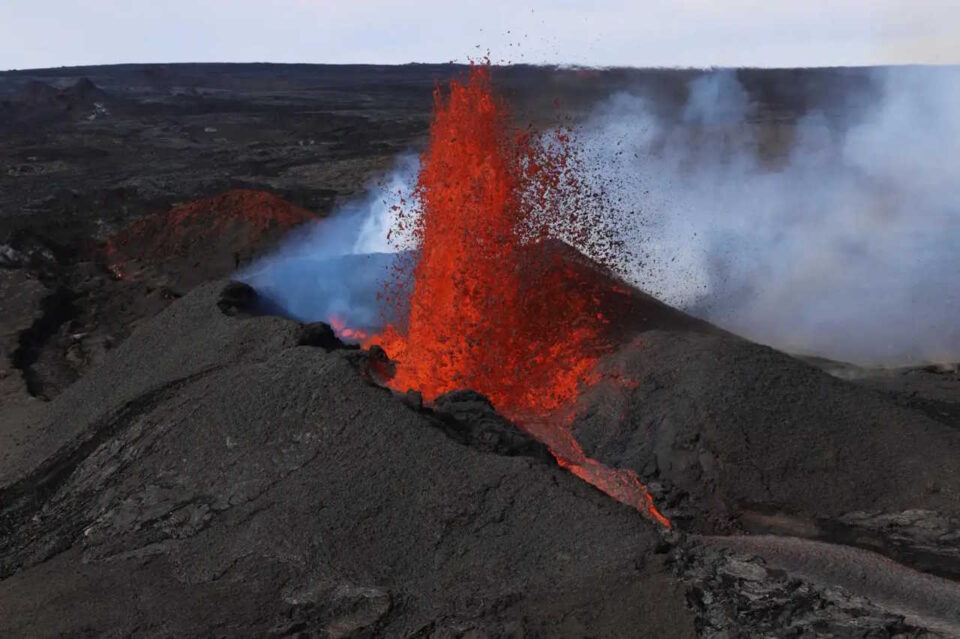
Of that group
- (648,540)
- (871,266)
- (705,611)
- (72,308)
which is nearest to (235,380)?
(648,540)

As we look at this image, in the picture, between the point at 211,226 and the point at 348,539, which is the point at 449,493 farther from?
the point at 211,226

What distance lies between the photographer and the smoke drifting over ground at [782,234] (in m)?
17.8

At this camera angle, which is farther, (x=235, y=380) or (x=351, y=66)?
(x=351, y=66)

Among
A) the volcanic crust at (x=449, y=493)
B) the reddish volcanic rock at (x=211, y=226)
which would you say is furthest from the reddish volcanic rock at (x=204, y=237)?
the volcanic crust at (x=449, y=493)

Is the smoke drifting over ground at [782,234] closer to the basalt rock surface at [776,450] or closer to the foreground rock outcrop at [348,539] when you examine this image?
the basalt rock surface at [776,450]

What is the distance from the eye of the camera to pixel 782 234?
2348 cm

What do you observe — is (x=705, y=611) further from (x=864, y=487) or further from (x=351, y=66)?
(x=351, y=66)

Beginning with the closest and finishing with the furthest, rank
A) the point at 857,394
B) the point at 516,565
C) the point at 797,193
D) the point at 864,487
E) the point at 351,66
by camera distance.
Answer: the point at 516,565
the point at 864,487
the point at 857,394
the point at 797,193
the point at 351,66

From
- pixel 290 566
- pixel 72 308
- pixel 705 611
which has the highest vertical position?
pixel 705 611

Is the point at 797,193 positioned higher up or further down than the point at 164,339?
higher up

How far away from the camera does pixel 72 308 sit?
2048cm

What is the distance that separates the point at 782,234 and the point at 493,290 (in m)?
12.1

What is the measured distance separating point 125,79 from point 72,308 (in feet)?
252

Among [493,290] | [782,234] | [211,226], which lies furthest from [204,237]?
[782,234]
